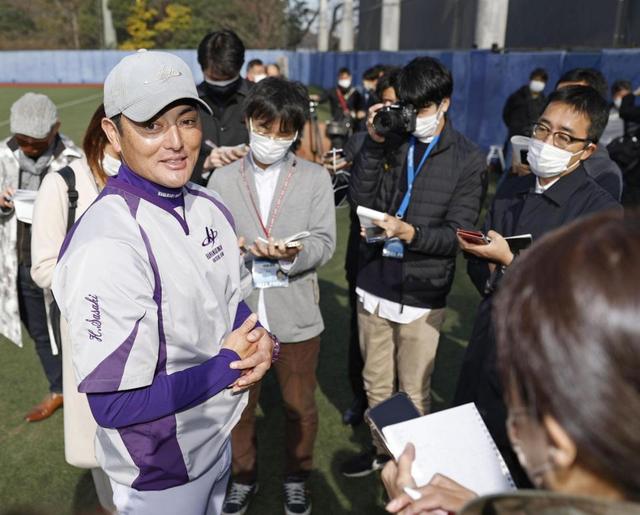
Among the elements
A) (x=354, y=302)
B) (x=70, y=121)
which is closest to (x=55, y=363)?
(x=354, y=302)

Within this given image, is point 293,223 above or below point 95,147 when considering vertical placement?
below

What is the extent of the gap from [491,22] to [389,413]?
14561mm

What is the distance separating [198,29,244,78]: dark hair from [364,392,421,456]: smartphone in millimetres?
2849

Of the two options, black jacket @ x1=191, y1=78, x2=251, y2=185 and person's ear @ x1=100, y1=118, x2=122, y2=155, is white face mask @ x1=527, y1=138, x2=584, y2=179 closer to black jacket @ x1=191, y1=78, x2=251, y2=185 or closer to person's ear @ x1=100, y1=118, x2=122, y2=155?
person's ear @ x1=100, y1=118, x2=122, y2=155

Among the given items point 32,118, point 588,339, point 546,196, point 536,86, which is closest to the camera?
point 588,339

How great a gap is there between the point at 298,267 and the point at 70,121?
59.9 ft

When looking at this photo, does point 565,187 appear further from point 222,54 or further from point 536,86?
point 536,86

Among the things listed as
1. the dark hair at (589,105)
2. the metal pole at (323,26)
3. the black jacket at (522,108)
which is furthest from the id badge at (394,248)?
the metal pole at (323,26)

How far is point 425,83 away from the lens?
8.99 feet

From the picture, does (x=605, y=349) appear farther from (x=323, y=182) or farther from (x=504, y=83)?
(x=504, y=83)

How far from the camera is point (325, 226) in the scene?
2.79 metres

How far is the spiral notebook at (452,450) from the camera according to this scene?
1289 mm

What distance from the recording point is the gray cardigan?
2.72 metres

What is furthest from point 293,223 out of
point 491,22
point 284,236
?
point 491,22
